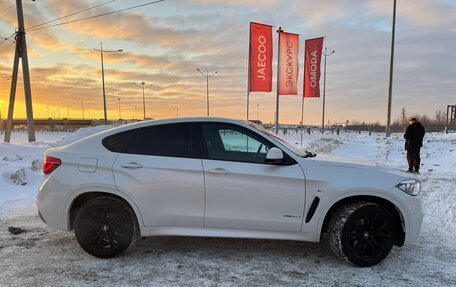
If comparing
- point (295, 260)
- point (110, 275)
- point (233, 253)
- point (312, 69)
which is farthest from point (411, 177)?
point (312, 69)

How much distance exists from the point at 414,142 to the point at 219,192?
9295 millimetres

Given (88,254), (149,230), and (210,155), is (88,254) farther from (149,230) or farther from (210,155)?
(210,155)

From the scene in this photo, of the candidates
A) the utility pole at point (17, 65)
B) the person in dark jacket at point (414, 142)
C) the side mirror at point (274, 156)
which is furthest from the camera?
the utility pole at point (17, 65)

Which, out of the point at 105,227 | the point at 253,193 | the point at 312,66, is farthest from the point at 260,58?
the point at 105,227

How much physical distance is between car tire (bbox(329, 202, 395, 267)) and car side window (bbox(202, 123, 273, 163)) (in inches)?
45.6

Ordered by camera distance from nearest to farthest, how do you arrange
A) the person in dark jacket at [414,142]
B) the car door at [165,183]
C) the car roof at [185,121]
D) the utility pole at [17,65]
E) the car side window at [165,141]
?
the car door at [165,183]
the car side window at [165,141]
the car roof at [185,121]
the person in dark jacket at [414,142]
the utility pole at [17,65]

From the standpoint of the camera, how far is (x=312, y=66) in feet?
78.9

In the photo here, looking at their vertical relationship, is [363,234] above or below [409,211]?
below

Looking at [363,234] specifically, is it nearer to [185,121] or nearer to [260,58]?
[185,121]

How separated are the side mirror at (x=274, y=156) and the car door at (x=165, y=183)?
2.62ft

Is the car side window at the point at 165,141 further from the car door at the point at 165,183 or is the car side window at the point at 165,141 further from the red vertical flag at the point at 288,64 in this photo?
the red vertical flag at the point at 288,64

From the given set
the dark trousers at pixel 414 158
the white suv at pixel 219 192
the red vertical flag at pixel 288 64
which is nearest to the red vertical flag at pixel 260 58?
the red vertical flag at pixel 288 64

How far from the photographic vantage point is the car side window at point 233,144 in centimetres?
433

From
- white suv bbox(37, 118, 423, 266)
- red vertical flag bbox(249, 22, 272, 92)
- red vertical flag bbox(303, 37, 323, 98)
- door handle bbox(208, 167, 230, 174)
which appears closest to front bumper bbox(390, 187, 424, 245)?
white suv bbox(37, 118, 423, 266)
